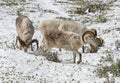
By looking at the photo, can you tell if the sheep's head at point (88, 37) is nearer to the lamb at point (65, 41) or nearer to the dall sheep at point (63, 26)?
the lamb at point (65, 41)

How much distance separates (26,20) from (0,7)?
18.5 metres

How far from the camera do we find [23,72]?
1455 cm

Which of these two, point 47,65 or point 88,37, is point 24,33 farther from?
point 88,37

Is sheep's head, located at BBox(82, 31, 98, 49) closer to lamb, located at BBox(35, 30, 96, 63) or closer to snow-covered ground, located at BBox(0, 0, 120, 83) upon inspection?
lamb, located at BBox(35, 30, 96, 63)

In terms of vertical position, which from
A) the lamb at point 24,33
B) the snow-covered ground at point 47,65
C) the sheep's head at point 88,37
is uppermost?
the sheep's head at point 88,37

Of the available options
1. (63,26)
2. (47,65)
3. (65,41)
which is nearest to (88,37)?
(65,41)

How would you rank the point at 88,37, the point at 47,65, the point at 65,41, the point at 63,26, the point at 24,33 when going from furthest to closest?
the point at 63,26
the point at 24,33
the point at 65,41
the point at 88,37
the point at 47,65

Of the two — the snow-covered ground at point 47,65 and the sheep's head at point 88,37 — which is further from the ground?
the sheep's head at point 88,37

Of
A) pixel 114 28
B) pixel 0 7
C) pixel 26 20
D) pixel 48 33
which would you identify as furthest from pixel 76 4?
pixel 48 33

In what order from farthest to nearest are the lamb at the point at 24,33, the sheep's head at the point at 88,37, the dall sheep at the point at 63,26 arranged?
the dall sheep at the point at 63,26
the lamb at the point at 24,33
the sheep's head at the point at 88,37

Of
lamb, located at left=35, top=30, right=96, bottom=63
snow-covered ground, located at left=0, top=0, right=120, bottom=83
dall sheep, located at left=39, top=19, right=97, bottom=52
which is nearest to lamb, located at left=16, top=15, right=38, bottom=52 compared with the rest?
snow-covered ground, located at left=0, top=0, right=120, bottom=83

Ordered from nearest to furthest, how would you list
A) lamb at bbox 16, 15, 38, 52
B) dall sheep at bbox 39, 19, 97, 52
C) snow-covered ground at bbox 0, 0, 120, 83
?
snow-covered ground at bbox 0, 0, 120, 83, lamb at bbox 16, 15, 38, 52, dall sheep at bbox 39, 19, 97, 52

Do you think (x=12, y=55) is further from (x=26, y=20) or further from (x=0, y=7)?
(x=0, y=7)

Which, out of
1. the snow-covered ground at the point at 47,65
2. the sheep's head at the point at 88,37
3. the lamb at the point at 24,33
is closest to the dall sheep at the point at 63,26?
the lamb at the point at 24,33
